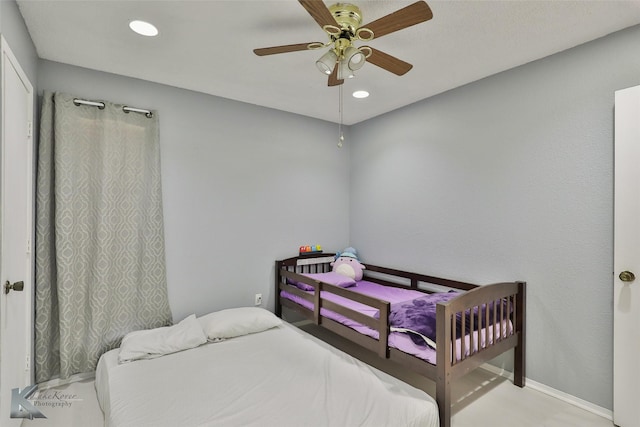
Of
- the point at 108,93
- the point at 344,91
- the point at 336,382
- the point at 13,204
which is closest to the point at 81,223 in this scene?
the point at 13,204

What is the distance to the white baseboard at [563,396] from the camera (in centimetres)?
210

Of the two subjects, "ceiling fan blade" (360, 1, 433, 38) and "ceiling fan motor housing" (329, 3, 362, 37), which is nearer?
"ceiling fan blade" (360, 1, 433, 38)

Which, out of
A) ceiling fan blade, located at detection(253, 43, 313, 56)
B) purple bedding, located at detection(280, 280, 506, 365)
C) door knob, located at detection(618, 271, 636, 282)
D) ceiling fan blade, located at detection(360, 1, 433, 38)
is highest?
ceiling fan blade, located at detection(360, 1, 433, 38)

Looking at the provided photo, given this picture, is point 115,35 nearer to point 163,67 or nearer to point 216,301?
point 163,67

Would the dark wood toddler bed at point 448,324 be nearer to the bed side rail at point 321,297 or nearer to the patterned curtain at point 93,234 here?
the bed side rail at point 321,297

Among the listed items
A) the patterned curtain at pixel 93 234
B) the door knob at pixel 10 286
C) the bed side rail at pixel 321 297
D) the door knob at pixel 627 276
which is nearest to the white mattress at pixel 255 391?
the bed side rail at pixel 321 297

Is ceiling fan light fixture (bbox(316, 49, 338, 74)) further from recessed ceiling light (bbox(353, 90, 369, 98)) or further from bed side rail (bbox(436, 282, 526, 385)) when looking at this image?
bed side rail (bbox(436, 282, 526, 385))

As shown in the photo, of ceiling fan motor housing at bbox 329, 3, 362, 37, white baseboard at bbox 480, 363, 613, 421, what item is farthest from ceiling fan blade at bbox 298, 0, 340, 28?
white baseboard at bbox 480, 363, 613, 421

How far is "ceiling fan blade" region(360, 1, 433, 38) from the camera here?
1.44 meters

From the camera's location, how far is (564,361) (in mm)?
2295

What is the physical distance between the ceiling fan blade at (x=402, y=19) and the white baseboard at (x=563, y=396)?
262 centimetres

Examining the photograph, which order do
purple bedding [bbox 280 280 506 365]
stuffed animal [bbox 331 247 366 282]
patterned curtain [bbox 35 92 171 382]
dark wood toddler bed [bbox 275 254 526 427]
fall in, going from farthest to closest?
stuffed animal [bbox 331 247 366 282], patterned curtain [bbox 35 92 171 382], purple bedding [bbox 280 280 506 365], dark wood toddler bed [bbox 275 254 526 427]

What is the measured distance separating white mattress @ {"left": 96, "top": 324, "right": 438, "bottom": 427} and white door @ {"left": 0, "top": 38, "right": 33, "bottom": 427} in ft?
1.54

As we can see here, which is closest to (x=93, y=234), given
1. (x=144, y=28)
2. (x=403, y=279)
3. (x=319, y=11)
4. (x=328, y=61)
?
(x=144, y=28)
